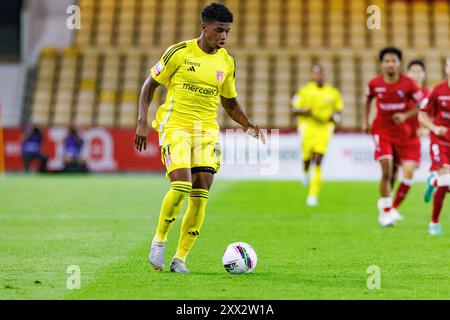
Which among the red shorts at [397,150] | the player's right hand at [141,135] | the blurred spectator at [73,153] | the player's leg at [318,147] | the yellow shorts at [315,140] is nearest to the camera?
the player's right hand at [141,135]

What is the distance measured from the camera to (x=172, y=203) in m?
8.55

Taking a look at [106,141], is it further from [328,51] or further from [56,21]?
[328,51]

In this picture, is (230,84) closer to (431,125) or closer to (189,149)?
(189,149)

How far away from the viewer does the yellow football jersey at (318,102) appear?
64.4ft

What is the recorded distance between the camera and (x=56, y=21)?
36.9 meters

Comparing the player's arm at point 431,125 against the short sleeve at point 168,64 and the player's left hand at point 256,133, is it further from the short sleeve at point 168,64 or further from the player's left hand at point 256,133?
the short sleeve at point 168,64

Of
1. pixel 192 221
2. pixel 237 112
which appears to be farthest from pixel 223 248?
pixel 237 112

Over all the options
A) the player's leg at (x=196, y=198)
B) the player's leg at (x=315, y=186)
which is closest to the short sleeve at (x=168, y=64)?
the player's leg at (x=196, y=198)

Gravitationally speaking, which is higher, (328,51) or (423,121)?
(328,51)

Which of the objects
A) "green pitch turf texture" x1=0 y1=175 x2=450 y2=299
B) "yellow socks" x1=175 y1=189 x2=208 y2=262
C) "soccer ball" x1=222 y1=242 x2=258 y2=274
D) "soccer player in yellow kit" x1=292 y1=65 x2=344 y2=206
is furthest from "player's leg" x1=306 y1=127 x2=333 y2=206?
"soccer ball" x1=222 y1=242 x2=258 y2=274

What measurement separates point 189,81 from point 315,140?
10730 mm

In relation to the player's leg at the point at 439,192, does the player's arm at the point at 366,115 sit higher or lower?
higher
